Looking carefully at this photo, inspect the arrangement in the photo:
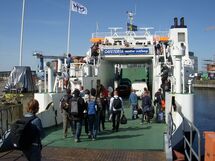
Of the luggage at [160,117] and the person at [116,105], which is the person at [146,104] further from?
the person at [116,105]

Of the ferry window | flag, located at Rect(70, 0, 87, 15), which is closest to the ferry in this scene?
the ferry window

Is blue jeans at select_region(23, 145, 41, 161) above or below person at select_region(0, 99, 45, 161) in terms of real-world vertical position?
below

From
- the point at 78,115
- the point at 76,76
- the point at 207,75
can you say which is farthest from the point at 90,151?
the point at 207,75

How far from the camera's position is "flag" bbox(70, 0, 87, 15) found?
74.9 feet

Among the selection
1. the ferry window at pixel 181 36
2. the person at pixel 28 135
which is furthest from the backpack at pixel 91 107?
the ferry window at pixel 181 36

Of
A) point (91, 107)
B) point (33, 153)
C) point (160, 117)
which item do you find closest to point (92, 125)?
point (91, 107)

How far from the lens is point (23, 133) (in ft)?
17.0

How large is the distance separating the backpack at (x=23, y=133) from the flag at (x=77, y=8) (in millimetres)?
18334

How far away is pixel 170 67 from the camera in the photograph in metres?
18.0

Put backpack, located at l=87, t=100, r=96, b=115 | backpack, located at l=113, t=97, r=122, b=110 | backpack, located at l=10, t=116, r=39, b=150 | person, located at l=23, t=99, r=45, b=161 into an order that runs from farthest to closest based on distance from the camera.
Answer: backpack, located at l=113, t=97, r=122, b=110, backpack, located at l=87, t=100, r=96, b=115, person, located at l=23, t=99, r=45, b=161, backpack, located at l=10, t=116, r=39, b=150

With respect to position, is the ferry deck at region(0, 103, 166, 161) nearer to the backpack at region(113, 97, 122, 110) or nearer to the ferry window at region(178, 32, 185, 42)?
the backpack at region(113, 97, 122, 110)

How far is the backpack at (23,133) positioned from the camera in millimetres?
5145

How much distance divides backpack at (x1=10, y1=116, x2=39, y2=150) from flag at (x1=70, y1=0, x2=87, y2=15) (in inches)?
722

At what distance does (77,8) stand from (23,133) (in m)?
19.1
